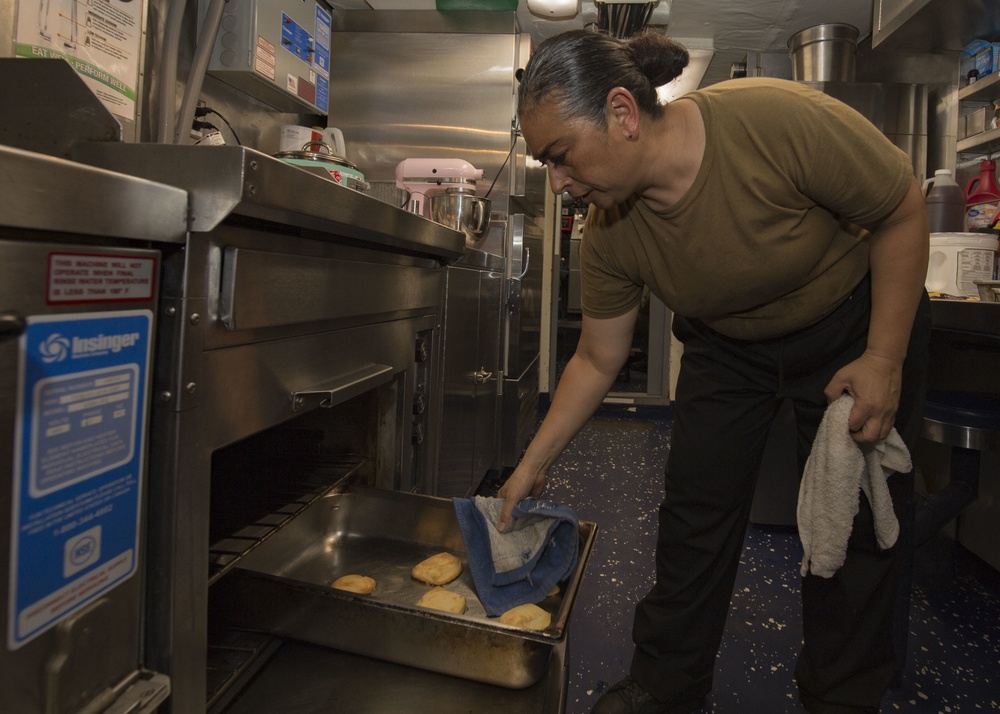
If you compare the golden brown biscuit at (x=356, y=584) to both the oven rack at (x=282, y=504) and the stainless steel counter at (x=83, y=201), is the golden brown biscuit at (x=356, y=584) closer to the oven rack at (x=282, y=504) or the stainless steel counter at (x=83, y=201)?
the oven rack at (x=282, y=504)

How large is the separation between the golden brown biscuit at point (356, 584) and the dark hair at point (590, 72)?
80 cm

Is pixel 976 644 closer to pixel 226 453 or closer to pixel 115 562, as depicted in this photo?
pixel 226 453

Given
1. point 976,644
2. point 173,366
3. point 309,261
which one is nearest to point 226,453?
point 309,261

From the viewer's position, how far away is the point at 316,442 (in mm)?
1419

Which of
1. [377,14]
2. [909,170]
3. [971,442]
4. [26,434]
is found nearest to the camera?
[26,434]

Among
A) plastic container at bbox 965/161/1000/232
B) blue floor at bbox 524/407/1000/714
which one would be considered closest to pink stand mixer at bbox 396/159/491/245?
blue floor at bbox 524/407/1000/714

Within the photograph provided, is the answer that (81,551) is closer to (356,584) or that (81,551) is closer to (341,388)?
(341,388)

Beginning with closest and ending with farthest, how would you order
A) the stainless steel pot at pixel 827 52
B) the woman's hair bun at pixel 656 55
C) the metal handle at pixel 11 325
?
the metal handle at pixel 11 325, the woman's hair bun at pixel 656 55, the stainless steel pot at pixel 827 52

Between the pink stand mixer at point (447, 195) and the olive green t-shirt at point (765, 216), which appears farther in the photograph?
the pink stand mixer at point (447, 195)

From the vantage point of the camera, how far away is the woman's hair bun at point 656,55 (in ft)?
3.50

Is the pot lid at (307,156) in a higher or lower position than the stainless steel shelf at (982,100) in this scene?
lower

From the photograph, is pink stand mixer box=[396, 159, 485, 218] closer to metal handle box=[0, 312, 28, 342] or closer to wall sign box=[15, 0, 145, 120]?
wall sign box=[15, 0, 145, 120]

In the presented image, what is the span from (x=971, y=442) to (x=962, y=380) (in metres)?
0.78

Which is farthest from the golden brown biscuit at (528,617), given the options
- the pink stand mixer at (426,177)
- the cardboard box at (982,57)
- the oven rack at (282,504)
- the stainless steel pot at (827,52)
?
the stainless steel pot at (827,52)
